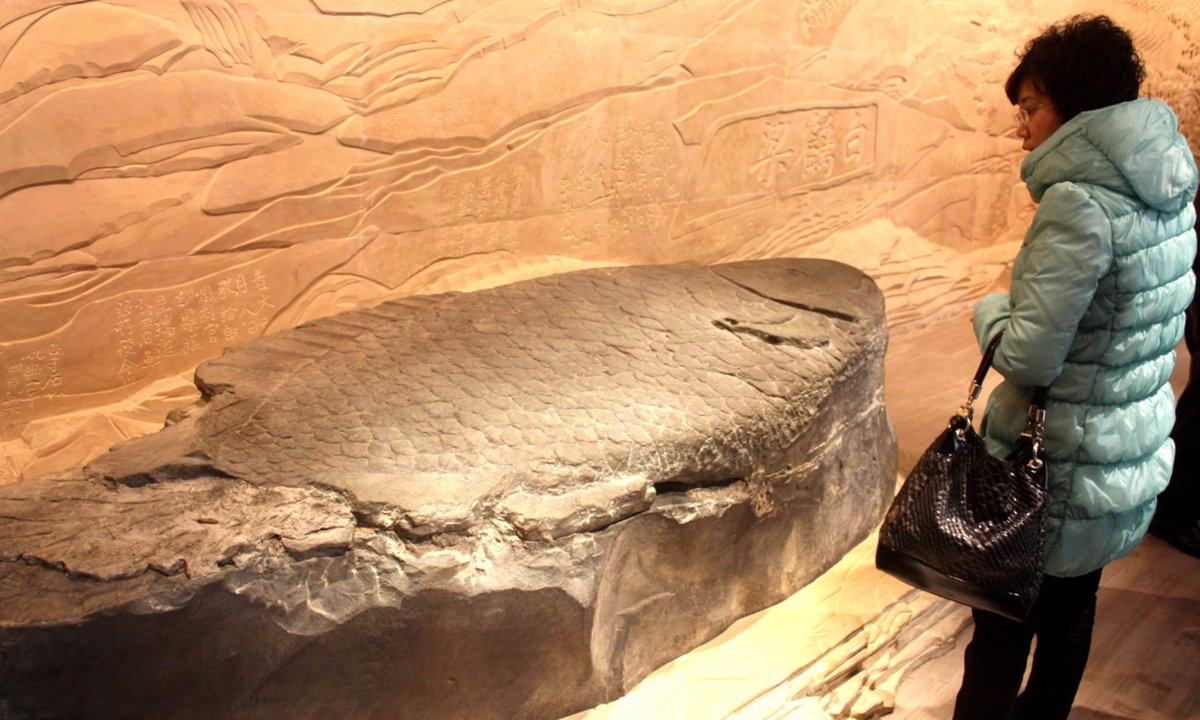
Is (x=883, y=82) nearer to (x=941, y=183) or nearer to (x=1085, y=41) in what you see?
(x=941, y=183)

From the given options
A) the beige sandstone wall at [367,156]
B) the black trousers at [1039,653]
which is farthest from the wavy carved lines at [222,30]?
the black trousers at [1039,653]

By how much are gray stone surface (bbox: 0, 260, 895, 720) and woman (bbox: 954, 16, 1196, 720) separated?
702mm

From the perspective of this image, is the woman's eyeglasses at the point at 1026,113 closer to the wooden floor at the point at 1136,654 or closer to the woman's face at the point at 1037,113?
the woman's face at the point at 1037,113

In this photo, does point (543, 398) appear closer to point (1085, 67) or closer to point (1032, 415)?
point (1032, 415)

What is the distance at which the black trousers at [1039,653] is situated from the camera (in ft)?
5.79

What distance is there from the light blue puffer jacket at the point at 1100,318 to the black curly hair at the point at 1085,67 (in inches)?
2.0

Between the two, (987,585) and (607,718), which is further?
(607,718)

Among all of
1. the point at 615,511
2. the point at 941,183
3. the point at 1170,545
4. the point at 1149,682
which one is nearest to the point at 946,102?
the point at 941,183

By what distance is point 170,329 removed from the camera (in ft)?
9.30

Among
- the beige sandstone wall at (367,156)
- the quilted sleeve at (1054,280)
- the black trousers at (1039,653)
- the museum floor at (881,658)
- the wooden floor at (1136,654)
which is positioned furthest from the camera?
the beige sandstone wall at (367,156)

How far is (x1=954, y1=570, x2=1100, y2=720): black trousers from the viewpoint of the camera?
1.76m

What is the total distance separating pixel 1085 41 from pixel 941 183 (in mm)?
4270

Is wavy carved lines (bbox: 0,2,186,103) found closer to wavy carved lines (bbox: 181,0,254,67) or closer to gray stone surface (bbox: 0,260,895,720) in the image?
wavy carved lines (bbox: 181,0,254,67)

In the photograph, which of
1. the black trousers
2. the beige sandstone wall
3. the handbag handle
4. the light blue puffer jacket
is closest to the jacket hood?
the light blue puffer jacket
